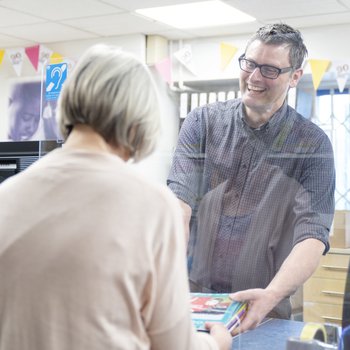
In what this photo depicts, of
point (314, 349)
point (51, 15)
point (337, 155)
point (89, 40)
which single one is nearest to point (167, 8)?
point (51, 15)

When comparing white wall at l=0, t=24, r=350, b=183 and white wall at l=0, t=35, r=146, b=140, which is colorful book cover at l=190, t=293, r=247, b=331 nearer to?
white wall at l=0, t=24, r=350, b=183

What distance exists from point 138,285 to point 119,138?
0.23 metres

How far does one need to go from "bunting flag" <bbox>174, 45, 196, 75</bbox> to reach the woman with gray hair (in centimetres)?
527

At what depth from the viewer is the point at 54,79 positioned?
2.00 meters

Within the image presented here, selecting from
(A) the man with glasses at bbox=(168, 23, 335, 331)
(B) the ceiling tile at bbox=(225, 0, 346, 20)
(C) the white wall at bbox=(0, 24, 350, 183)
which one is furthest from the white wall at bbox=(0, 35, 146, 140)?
(A) the man with glasses at bbox=(168, 23, 335, 331)

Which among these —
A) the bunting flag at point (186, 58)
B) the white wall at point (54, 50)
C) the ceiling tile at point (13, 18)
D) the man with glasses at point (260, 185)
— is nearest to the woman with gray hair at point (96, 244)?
the man with glasses at point (260, 185)

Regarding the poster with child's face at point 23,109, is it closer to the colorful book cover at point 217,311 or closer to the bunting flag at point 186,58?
the bunting flag at point 186,58

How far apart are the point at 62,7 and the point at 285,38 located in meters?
3.88

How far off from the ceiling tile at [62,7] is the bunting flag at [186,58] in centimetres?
107

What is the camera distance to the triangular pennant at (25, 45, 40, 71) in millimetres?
6922

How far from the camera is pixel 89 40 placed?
6.67m

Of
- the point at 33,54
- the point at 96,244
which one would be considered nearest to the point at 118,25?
the point at 33,54

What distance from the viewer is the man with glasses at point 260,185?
5.38 ft

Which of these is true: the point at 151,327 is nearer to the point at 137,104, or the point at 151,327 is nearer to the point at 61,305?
the point at 61,305
